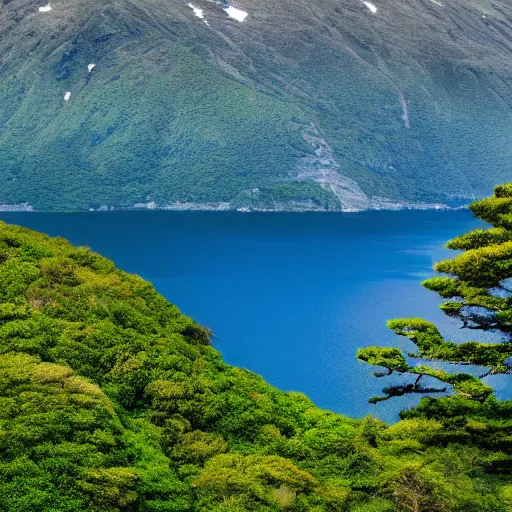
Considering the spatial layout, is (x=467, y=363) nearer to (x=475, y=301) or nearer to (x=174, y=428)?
(x=475, y=301)

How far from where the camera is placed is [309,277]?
71.3m

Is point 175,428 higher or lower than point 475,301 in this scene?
lower

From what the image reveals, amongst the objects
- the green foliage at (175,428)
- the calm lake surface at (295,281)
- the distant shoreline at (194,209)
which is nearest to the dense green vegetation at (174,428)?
the green foliage at (175,428)

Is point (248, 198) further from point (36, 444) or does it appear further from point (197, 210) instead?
point (36, 444)

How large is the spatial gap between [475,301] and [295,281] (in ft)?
181

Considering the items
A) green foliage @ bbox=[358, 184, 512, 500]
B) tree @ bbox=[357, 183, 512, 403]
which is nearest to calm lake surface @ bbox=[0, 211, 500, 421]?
green foliage @ bbox=[358, 184, 512, 500]

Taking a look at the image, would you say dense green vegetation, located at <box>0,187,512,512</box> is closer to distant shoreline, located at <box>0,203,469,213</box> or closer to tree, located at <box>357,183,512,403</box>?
tree, located at <box>357,183,512,403</box>

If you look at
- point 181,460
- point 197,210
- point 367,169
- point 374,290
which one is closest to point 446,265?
point 181,460

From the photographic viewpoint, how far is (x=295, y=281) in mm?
69188

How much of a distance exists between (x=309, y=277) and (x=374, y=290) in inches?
367

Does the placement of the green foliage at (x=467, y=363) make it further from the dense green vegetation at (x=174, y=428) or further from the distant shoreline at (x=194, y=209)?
the distant shoreline at (x=194, y=209)

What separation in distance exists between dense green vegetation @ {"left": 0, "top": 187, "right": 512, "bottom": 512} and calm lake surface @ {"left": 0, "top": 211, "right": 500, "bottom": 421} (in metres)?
Answer: 14.8

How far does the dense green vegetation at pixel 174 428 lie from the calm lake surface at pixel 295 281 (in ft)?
48.6

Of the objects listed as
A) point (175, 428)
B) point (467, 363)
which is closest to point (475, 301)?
point (467, 363)
